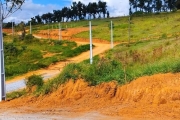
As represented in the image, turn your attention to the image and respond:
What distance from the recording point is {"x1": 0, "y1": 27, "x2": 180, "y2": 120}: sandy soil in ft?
28.1

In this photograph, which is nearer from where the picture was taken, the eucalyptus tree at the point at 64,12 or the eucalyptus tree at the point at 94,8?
the eucalyptus tree at the point at 94,8

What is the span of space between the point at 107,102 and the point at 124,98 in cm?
47

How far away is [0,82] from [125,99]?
4.24 meters

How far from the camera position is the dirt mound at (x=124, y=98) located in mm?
A: 8617

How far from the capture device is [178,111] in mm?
8281

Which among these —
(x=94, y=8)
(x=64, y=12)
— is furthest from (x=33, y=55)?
(x=64, y=12)

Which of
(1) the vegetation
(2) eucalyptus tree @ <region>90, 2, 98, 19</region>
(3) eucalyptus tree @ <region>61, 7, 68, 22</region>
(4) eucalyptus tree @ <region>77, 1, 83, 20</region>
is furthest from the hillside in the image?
→ (3) eucalyptus tree @ <region>61, 7, 68, 22</region>

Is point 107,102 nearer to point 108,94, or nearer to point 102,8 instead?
point 108,94

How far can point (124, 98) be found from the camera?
32.4ft

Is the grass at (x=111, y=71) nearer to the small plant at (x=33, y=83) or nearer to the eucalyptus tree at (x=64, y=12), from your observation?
the small plant at (x=33, y=83)

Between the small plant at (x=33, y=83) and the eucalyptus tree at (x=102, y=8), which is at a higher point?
the eucalyptus tree at (x=102, y=8)

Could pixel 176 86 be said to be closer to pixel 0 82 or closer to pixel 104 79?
pixel 104 79

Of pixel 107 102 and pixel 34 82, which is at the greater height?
pixel 34 82

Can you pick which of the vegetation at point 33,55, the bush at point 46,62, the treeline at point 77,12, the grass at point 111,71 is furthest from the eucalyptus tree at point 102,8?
the grass at point 111,71
